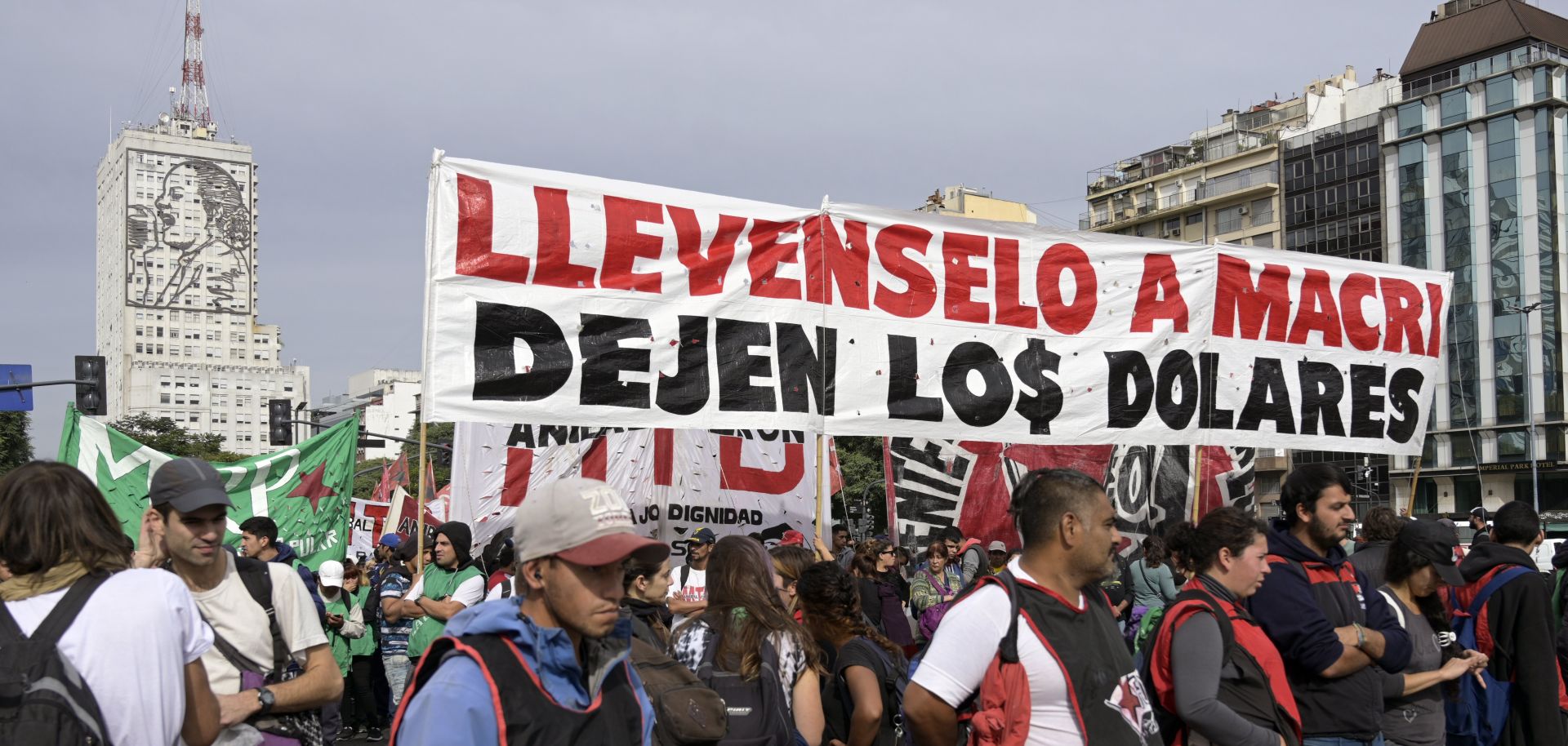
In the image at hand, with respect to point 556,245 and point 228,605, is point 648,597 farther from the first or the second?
point 556,245

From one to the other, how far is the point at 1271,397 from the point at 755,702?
8.15 metres

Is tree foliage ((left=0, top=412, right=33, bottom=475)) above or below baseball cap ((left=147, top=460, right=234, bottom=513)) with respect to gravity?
below

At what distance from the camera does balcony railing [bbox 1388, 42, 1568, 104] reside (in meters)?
65.8

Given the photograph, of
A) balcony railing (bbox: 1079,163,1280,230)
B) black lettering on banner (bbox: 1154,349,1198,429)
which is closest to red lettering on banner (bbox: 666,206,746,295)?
black lettering on banner (bbox: 1154,349,1198,429)

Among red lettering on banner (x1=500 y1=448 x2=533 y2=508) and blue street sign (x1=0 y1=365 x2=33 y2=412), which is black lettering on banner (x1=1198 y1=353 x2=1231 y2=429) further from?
blue street sign (x1=0 y1=365 x2=33 y2=412)

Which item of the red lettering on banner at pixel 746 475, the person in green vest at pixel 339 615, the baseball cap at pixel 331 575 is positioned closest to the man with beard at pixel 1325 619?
the red lettering on banner at pixel 746 475

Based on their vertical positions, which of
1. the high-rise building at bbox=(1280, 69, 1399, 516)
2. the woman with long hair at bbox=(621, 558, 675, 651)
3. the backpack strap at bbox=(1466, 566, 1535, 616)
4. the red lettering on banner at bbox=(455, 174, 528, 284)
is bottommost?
the backpack strap at bbox=(1466, 566, 1535, 616)

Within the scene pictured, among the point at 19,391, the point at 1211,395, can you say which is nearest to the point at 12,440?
the point at 19,391

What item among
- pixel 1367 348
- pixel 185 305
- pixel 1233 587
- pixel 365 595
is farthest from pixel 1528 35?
pixel 185 305

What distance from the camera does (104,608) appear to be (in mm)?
3227

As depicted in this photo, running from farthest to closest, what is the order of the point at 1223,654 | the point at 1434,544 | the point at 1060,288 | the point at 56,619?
1. the point at 1060,288
2. the point at 1434,544
3. the point at 1223,654
4. the point at 56,619

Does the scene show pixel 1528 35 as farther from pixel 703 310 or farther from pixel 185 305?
pixel 185 305

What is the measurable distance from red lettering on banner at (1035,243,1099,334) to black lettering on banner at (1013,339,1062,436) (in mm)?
267

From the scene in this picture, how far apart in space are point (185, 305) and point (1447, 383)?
15792cm
